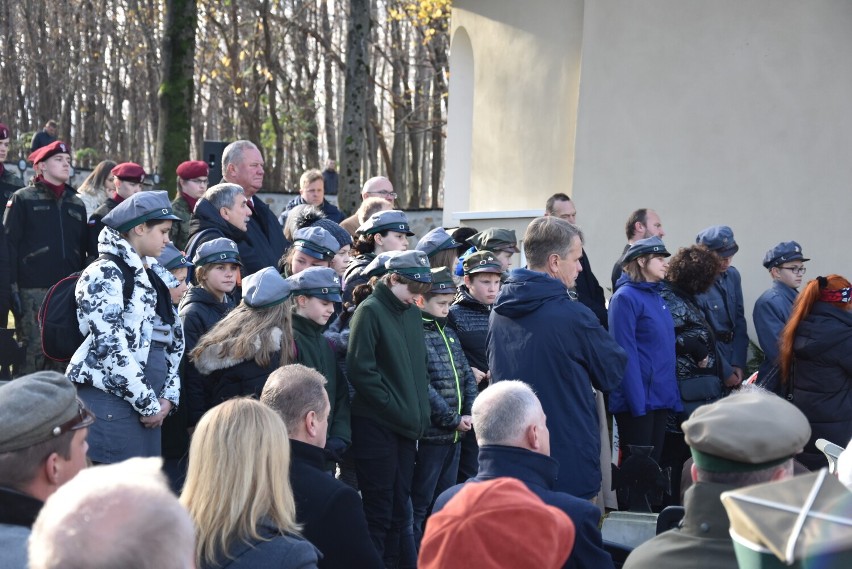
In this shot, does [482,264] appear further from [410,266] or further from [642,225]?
[642,225]

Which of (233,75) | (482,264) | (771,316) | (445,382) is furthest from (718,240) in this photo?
(233,75)

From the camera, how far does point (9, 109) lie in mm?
39219

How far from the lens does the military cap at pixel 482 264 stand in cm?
721

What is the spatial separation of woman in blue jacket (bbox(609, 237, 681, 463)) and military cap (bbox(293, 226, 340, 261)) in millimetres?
1894

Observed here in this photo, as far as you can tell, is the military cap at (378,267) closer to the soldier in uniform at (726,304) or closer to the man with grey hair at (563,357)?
the man with grey hair at (563,357)

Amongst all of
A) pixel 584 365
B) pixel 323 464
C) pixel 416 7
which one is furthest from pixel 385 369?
pixel 416 7

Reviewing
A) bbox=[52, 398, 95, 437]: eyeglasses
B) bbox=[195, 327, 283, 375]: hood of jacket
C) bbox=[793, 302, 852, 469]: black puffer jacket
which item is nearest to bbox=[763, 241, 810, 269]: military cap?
bbox=[793, 302, 852, 469]: black puffer jacket

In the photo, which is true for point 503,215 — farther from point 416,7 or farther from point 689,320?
point 416,7

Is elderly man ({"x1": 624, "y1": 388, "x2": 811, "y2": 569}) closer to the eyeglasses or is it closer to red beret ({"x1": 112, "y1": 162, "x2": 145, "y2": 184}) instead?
the eyeglasses

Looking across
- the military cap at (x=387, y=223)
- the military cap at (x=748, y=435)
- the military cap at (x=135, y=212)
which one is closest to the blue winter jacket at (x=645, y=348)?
the military cap at (x=387, y=223)

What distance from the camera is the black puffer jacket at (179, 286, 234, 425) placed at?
6000 millimetres

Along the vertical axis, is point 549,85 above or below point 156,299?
above

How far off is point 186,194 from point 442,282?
2.83 m

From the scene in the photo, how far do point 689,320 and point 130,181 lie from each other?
4.56m
